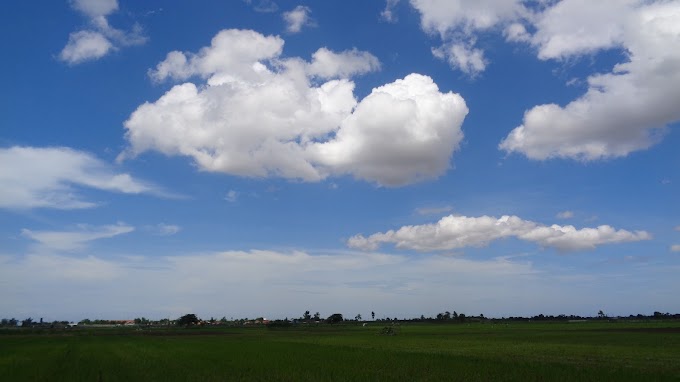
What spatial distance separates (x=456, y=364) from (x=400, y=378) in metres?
7.98

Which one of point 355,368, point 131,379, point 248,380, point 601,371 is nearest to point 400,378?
point 355,368

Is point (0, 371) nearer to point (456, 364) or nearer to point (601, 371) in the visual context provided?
point (456, 364)

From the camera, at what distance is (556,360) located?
35312mm

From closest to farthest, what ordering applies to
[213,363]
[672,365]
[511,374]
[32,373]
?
[511,374]
[32,373]
[672,365]
[213,363]

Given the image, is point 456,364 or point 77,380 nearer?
point 77,380

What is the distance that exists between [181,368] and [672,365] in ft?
99.1

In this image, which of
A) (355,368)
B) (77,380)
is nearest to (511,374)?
(355,368)

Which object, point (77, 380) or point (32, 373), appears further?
point (32, 373)

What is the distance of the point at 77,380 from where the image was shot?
961 inches

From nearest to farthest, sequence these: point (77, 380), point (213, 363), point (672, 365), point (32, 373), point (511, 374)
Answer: point (77, 380) → point (511, 374) → point (32, 373) → point (672, 365) → point (213, 363)

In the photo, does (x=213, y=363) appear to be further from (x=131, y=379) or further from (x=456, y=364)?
(x=456, y=364)

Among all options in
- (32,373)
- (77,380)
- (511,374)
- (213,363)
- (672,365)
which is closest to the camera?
(77,380)

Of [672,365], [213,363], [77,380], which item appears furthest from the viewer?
A: [213,363]

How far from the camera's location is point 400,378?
25375 mm
